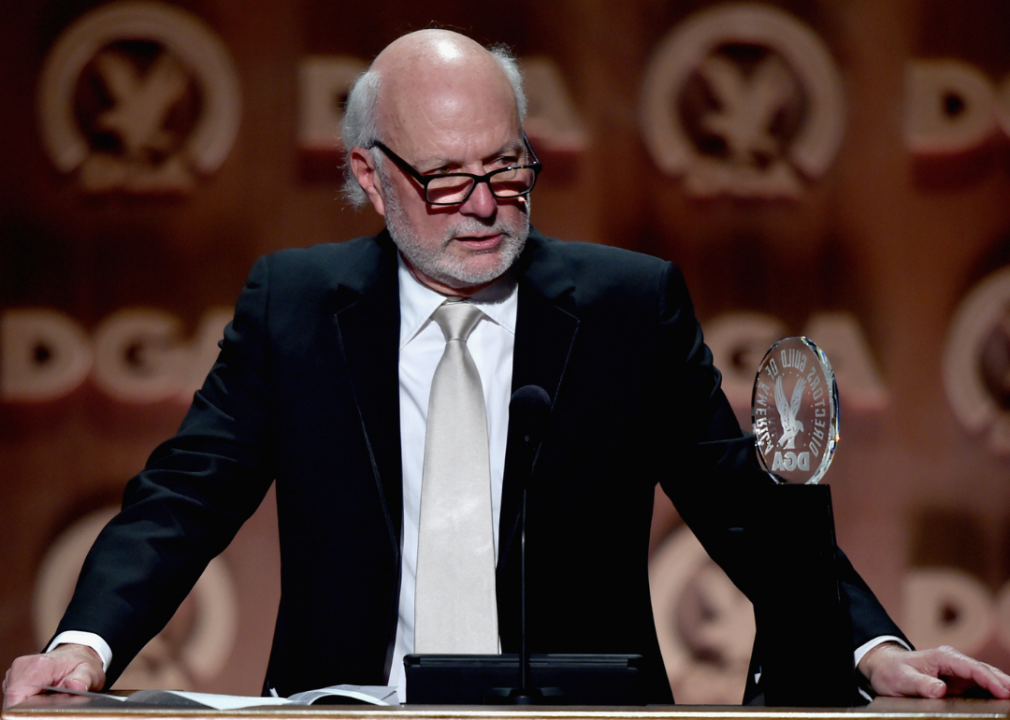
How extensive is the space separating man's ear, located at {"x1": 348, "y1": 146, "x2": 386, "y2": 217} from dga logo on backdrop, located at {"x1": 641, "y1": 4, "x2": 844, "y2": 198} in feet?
4.13

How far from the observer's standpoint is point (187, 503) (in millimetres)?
1589

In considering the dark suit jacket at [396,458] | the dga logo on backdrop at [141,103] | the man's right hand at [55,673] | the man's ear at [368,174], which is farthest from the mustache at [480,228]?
the dga logo on backdrop at [141,103]

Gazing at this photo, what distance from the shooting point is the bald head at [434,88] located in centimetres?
173

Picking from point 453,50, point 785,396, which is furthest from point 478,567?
point 453,50

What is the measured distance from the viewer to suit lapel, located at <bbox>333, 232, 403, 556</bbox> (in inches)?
65.2

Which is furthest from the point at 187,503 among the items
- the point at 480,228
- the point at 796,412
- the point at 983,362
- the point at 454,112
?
the point at 983,362

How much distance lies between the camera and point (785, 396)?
130cm

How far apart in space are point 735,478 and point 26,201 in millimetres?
2198

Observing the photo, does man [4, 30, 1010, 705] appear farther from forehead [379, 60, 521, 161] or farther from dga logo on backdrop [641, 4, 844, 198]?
dga logo on backdrop [641, 4, 844, 198]

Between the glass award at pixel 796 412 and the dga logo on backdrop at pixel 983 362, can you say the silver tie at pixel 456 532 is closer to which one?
the glass award at pixel 796 412

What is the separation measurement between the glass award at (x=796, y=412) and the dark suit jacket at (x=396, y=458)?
1.04 ft

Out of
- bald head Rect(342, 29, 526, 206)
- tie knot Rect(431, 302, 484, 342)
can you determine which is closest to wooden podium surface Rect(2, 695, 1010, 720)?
tie knot Rect(431, 302, 484, 342)

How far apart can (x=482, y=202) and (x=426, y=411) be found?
327 millimetres

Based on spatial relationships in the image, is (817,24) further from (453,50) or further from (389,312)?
(389,312)
